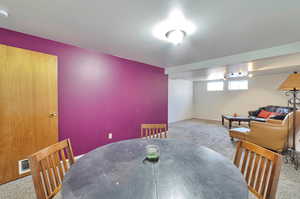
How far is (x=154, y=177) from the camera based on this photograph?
2.69 feet

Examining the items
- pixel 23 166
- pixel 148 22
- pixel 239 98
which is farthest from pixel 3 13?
pixel 239 98

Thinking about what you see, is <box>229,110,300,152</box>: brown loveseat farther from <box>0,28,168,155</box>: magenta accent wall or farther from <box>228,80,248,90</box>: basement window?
<box>228,80,248,90</box>: basement window

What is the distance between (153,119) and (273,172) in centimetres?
320

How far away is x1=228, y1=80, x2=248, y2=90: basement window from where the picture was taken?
18.9 feet

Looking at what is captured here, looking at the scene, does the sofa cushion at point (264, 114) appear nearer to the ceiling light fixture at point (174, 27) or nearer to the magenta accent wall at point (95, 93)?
the magenta accent wall at point (95, 93)

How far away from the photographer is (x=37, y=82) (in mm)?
1960

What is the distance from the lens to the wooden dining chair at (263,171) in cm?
82

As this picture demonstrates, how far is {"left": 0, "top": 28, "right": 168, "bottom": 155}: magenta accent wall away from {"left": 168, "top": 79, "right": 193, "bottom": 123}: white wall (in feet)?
8.09

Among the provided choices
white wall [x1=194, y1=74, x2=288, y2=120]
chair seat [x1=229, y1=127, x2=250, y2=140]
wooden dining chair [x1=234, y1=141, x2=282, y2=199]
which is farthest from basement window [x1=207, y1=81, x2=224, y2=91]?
wooden dining chair [x1=234, y1=141, x2=282, y2=199]

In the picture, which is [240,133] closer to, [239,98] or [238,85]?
[239,98]

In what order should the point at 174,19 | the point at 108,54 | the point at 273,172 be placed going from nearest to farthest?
1. the point at 273,172
2. the point at 174,19
3. the point at 108,54

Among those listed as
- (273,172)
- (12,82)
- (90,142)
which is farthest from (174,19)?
(90,142)

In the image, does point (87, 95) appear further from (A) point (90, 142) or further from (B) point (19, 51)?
(B) point (19, 51)

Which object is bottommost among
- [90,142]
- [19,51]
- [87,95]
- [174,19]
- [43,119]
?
[90,142]
